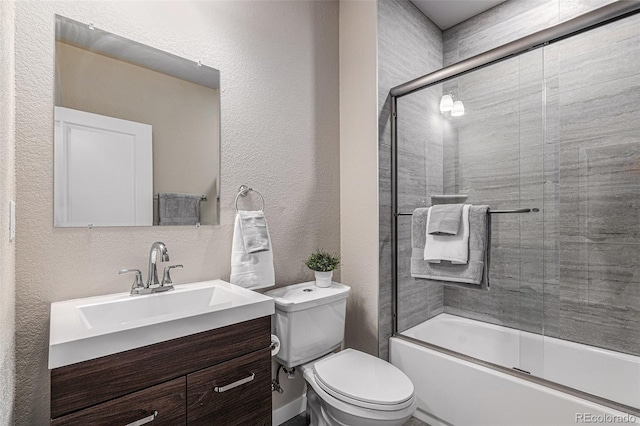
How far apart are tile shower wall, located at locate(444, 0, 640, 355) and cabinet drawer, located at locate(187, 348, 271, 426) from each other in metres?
1.40

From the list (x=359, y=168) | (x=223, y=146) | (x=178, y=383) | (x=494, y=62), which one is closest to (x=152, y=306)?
(x=178, y=383)

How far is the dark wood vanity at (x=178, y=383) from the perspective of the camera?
0.90 m

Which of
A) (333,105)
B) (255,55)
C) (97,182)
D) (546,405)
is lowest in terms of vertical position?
(546,405)

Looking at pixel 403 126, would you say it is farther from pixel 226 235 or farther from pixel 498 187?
pixel 226 235

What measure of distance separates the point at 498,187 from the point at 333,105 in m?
1.14

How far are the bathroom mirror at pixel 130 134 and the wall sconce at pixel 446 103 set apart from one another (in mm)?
1260

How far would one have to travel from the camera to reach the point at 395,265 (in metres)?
2.10

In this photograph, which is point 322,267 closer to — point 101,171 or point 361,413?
point 361,413

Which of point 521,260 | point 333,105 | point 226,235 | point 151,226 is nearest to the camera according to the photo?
point 151,226

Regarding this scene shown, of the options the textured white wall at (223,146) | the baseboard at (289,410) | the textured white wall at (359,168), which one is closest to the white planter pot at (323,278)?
the textured white wall at (223,146)

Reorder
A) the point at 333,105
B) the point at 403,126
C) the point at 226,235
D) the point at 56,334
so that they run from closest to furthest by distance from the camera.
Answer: the point at 56,334 → the point at 226,235 → the point at 403,126 → the point at 333,105

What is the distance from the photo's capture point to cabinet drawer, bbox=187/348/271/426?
3.60 feet

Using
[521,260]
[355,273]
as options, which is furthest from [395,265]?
[521,260]

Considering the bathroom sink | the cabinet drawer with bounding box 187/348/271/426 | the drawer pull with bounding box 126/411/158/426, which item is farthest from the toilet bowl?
the drawer pull with bounding box 126/411/158/426
